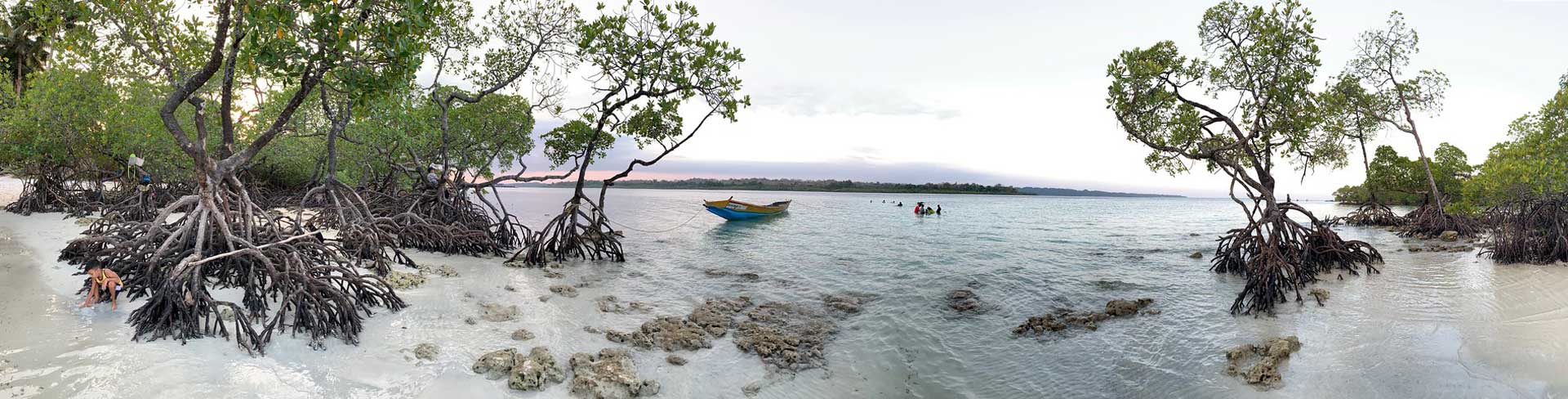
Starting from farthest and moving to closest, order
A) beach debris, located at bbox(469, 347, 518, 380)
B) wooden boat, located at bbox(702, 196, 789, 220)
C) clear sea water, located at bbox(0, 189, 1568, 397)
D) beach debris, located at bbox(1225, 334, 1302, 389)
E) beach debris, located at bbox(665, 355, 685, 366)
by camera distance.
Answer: wooden boat, located at bbox(702, 196, 789, 220) < beach debris, located at bbox(665, 355, 685, 366) < beach debris, located at bbox(1225, 334, 1302, 389) < beach debris, located at bbox(469, 347, 518, 380) < clear sea water, located at bbox(0, 189, 1568, 397)

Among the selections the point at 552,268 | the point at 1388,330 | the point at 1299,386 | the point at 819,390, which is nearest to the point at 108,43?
the point at 552,268

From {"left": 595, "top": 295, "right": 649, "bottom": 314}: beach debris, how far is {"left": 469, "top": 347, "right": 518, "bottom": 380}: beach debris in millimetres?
2855

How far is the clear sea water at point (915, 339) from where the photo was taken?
214 inches

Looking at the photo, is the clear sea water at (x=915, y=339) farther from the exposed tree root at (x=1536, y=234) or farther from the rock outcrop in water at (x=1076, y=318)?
the exposed tree root at (x=1536, y=234)

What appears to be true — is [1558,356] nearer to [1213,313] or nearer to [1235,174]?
[1213,313]

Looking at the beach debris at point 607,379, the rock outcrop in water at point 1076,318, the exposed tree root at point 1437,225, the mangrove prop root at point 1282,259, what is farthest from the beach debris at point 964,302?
the exposed tree root at point 1437,225

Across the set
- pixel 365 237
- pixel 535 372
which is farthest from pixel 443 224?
pixel 535 372

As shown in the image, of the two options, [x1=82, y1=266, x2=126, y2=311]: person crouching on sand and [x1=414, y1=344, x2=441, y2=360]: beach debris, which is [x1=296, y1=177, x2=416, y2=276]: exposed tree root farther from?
[x1=414, y1=344, x2=441, y2=360]: beach debris

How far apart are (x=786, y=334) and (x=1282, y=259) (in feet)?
30.0

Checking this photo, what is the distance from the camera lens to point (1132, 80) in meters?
12.4

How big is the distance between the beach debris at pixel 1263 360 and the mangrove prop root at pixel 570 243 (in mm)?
11890

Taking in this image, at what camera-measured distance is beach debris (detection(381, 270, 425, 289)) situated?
29.5ft

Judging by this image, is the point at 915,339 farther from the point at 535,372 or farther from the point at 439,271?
the point at 439,271

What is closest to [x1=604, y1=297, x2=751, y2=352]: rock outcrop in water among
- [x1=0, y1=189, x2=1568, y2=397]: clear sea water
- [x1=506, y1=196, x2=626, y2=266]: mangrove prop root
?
[x1=0, y1=189, x2=1568, y2=397]: clear sea water
